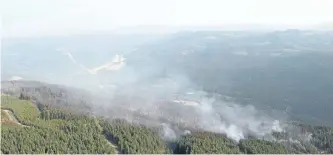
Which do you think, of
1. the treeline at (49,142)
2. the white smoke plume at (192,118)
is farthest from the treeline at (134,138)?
the white smoke plume at (192,118)

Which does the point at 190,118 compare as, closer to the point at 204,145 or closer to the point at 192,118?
the point at 192,118

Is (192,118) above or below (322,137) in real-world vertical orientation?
below

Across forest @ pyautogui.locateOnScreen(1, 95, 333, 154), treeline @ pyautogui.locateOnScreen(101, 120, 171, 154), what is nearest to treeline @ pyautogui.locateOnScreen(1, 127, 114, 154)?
forest @ pyautogui.locateOnScreen(1, 95, 333, 154)

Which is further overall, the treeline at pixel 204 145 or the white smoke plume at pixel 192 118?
the white smoke plume at pixel 192 118

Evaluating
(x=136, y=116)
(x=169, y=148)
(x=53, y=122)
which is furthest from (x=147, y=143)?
(x=136, y=116)

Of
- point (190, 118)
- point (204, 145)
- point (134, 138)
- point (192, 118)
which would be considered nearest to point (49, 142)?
point (134, 138)

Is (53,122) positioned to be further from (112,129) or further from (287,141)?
(287,141)

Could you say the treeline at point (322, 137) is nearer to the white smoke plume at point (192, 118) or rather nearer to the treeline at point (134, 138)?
the white smoke plume at point (192, 118)

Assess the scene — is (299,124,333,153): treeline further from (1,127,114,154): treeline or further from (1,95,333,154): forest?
(1,127,114,154): treeline
